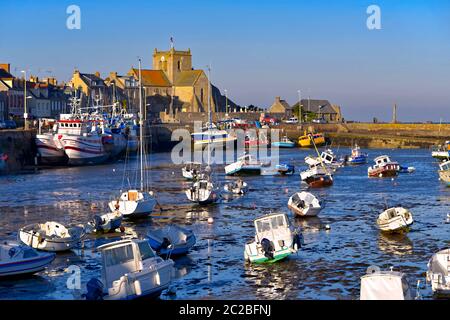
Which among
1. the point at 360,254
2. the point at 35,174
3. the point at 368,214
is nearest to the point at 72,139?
the point at 35,174

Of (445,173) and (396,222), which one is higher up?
(445,173)

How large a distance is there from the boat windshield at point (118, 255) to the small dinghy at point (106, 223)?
38.4ft

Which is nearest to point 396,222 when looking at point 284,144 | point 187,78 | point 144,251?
point 144,251

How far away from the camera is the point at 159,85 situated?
155 meters

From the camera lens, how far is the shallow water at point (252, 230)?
24031 mm

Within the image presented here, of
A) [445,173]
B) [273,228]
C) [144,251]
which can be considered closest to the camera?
[144,251]

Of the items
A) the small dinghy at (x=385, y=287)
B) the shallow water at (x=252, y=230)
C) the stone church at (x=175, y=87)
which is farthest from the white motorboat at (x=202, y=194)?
the stone church at (x=175, y=87)

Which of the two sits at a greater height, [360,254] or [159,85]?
[159,85]

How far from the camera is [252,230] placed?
34594 millimetres

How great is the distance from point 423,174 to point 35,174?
30.9 meters

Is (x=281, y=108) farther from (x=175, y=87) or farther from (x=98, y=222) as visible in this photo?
(x=98, y=222)

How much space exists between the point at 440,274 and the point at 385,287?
3.97 m
